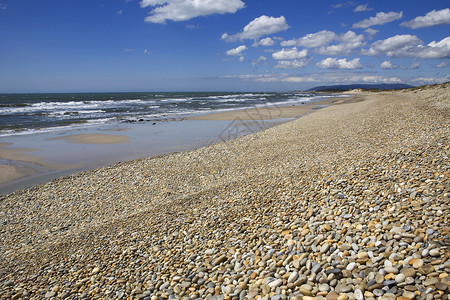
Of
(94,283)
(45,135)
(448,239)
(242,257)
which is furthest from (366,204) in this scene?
(45,135)

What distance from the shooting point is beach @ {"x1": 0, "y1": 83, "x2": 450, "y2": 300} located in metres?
3.35

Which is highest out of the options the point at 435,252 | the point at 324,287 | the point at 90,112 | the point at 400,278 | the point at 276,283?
the point at 90,112

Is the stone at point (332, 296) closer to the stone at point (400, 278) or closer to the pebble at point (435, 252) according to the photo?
the stone at point (400, 278)

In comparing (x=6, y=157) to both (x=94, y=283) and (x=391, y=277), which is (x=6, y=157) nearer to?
(x=94, y=283)

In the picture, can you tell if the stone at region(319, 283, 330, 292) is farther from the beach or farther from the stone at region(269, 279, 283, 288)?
the stone at region(269, 279, 283, 288)

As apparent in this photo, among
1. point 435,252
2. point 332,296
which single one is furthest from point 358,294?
point 435,252

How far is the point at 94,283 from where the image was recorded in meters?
4.45

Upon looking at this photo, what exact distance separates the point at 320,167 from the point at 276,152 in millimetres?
4367

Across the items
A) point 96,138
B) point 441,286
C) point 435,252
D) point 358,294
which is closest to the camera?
point 441,286

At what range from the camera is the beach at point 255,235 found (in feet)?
11.0

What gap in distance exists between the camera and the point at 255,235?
4.78 metres

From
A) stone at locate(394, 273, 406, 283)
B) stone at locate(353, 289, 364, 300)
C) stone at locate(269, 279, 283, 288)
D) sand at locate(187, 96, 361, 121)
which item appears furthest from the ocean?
stone at locate(394, 273, 406, 283)

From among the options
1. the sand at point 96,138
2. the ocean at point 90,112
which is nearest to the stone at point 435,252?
the sand at point 96,138

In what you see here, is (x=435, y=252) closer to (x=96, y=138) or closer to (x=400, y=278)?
(x=400, y=278)
